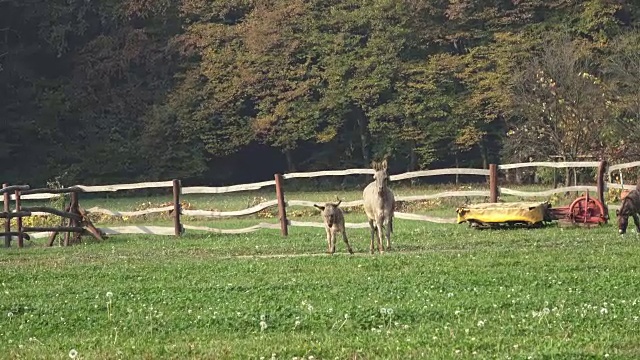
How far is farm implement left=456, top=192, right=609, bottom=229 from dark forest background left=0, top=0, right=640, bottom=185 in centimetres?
2635

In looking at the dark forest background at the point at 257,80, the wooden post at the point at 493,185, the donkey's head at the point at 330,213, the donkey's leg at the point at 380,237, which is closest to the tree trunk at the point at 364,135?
the dark forest background at the point at 257,80

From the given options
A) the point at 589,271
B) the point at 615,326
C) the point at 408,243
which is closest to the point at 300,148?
the point at 408,243

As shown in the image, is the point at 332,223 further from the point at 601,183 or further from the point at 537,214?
the point at 601,183

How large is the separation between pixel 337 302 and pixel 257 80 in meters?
42.1

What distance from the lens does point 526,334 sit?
408 inches

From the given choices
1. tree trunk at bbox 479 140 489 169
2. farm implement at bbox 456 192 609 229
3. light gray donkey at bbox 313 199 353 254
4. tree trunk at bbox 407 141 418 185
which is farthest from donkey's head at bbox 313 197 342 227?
tree trunk at bbox 479 140 489 169

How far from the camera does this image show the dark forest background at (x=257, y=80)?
171ft

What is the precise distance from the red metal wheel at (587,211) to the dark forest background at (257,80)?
2643 cm

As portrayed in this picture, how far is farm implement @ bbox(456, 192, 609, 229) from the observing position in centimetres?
2386

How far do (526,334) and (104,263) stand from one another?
1100 centimetres

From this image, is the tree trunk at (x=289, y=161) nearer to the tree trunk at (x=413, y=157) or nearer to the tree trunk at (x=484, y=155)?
the tree trunk at (x=413, y=157)

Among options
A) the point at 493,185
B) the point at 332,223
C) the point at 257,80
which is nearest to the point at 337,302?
the point at 332,223

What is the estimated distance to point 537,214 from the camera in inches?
941

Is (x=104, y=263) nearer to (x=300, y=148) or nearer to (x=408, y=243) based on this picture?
(x=408, y=243)
